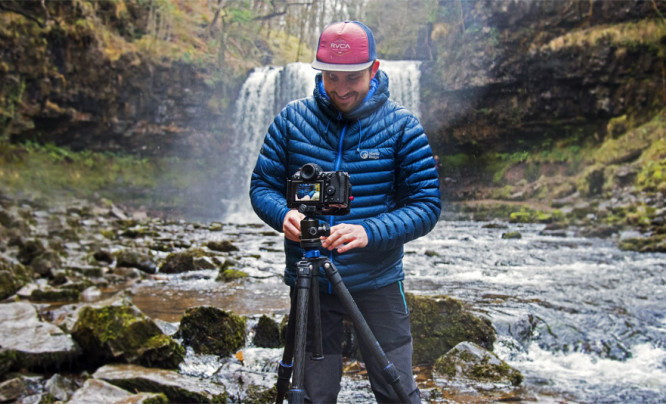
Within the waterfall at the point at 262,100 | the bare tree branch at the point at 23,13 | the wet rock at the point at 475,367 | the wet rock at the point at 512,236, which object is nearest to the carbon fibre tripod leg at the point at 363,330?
the wet rock at the point at 475,367

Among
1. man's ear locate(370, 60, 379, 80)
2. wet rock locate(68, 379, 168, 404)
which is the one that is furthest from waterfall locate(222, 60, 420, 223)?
man's ear locate(370, 60, 379, 80)

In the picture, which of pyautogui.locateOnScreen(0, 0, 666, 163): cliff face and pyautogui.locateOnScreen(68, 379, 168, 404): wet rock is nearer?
pyautogui.locateOnScreen(68, 379, 168, 404): wet rock

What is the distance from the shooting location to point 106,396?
10.6ft

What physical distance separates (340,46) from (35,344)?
3.46 meters

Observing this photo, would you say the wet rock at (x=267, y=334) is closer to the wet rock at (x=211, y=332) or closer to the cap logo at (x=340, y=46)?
the wet rock at (x=211, y=332)

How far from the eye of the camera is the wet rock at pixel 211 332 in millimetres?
4488

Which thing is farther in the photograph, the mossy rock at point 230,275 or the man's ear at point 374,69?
the mossy rock at point 230,275

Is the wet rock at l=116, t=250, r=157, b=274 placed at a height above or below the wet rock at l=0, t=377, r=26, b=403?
below

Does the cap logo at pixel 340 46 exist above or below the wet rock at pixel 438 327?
above

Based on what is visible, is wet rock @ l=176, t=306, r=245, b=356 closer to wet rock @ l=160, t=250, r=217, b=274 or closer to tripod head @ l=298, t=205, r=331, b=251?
tripod head @ l=298, t=205, r=331, b=251

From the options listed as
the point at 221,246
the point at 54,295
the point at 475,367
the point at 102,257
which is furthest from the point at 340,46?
the point at 221,246

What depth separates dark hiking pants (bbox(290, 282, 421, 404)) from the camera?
2.10 meters

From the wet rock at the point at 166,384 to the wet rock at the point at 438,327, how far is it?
172 cm

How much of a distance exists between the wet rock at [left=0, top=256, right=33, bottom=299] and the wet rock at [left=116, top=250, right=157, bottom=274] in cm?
165
